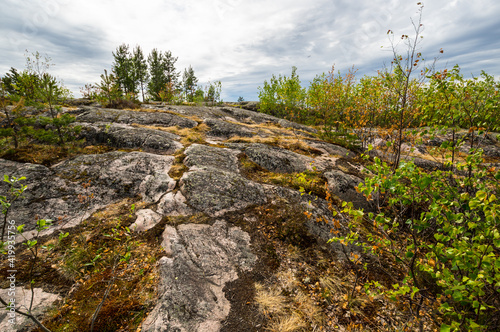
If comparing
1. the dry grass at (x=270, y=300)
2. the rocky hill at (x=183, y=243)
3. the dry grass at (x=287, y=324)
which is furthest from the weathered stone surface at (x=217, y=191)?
the dry grass at (x=287, y=324)

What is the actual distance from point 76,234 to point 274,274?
5.28m

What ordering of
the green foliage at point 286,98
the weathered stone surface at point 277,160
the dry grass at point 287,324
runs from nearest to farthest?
the dry grass at point 287,324, the weathered stone surface at point 277,160, the green foliage at point 286,98

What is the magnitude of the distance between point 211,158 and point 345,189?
6157mm

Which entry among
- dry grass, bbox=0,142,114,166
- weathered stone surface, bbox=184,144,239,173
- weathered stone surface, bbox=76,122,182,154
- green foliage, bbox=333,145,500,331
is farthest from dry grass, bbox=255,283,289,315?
dry grass, bbox=0,142,114,166

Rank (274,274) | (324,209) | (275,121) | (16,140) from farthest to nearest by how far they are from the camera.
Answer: (275,121), (16,140), (324,209), (274,274)

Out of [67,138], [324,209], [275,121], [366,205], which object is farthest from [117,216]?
[275,121]

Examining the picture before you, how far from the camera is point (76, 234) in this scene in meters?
5.15

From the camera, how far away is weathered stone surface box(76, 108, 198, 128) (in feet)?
42.2

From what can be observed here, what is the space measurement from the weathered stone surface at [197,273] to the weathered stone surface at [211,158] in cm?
317

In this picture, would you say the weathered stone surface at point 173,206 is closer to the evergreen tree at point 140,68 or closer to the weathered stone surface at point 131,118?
the weathered stone surface at point 131,118

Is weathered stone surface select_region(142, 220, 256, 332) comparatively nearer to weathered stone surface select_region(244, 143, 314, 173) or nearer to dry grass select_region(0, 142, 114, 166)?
weathered stone surface select_region(244, 143, 314, 173)

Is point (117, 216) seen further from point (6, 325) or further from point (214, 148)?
point (214, 148)

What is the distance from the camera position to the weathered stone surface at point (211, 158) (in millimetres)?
8469

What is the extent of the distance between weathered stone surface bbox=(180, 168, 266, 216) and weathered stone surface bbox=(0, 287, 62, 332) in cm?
351
